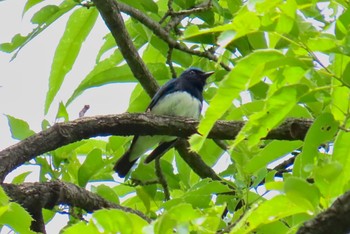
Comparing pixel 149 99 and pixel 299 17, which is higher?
pixel 299 17

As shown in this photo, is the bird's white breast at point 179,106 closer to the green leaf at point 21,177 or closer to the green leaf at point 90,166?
the green leaf at point 90,166

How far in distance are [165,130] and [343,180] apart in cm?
192

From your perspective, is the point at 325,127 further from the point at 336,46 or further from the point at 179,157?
the point at 179,157

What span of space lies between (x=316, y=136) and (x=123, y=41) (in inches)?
86.0

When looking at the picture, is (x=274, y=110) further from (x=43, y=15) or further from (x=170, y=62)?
(x=170, y=62)

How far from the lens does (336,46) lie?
1.69 m

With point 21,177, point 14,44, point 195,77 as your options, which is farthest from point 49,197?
point 195,77

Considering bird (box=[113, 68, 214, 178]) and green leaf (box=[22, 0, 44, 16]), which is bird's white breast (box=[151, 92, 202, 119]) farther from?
green leaf (box=[22, 0, 44, 16])

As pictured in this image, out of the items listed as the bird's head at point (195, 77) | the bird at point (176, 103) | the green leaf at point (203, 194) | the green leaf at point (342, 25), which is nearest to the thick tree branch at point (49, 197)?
the green leaf at point (203, 194)

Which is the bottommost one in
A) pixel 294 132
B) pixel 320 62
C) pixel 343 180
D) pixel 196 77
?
pixel 196 77

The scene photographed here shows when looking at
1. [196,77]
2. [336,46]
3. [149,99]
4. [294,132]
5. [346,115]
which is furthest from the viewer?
[196,77]

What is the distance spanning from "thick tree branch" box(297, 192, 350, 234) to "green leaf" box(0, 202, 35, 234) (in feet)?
2.06

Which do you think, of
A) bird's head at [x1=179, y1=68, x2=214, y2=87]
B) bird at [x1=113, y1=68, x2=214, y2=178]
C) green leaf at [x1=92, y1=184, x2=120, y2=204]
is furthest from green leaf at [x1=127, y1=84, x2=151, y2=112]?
bird's head at [x1=179, y1=68, x2=214, y2=87]

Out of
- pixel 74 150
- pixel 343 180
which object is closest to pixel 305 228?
pixel 343 180
